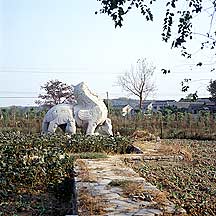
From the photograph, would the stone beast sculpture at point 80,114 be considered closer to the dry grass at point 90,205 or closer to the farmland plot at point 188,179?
the farmland plot at point 188,179

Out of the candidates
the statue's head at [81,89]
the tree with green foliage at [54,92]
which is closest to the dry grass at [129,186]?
the statue's head at [81,89]

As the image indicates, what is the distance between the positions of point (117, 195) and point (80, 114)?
7.72 m

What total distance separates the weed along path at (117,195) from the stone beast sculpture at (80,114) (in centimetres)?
569

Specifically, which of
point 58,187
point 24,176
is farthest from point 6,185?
point 58,187

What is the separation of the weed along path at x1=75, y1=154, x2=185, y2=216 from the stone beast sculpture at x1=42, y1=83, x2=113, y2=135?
5.69m

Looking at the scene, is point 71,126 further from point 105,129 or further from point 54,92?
point 54,92

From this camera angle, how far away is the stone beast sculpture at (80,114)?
1247 centimetres

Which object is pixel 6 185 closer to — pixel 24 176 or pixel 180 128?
pixel 24 176

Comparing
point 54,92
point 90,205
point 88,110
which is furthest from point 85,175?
point 54,92

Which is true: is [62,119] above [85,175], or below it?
above

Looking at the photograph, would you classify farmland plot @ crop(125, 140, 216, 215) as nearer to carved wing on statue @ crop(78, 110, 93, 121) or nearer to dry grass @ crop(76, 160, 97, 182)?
dry grass @ crop(76, 160, 97, 182)

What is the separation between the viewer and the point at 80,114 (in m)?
12.5

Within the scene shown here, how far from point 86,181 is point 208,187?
2.12 m

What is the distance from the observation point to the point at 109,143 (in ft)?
34.3
